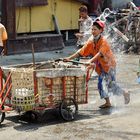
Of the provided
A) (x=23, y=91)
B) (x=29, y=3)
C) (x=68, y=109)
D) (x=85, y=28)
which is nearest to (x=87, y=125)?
(x=68, y=109)

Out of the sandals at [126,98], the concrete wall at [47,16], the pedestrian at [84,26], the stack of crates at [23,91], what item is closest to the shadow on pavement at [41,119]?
the stack of crates at [23,91]

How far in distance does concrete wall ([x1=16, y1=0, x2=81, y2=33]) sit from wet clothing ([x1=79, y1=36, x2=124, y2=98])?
7.54 meters

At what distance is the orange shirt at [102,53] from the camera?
827cm

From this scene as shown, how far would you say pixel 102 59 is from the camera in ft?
27.5

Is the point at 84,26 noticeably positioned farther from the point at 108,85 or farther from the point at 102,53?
the point at 102,53

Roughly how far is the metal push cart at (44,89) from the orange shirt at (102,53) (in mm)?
580

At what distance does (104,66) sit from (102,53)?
30cm

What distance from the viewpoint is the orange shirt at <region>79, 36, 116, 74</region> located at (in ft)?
27.1

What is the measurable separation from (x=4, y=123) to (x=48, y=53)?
28.1 feet

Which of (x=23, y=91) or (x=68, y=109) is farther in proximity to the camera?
(x=68, y=109)

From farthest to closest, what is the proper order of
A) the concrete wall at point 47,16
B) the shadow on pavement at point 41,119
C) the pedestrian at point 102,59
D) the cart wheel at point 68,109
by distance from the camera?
the concrete wall at point 47,16 < the pedestrian at point 102,59 < the cart wheel at point 68,109 < the shadow on pavement at point 41,119

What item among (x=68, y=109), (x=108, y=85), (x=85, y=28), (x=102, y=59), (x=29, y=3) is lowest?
(x=68, y=109)

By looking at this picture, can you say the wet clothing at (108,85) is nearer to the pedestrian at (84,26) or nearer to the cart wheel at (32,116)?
the cart wheel at (32,116)

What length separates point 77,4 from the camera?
18297mm
